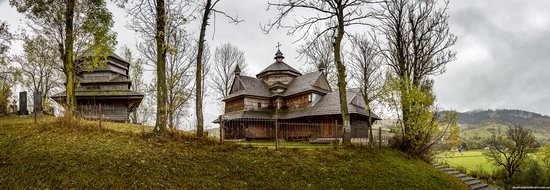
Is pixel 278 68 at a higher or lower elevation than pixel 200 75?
higher

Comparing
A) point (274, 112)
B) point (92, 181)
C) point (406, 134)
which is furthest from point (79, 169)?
point (274, 112)

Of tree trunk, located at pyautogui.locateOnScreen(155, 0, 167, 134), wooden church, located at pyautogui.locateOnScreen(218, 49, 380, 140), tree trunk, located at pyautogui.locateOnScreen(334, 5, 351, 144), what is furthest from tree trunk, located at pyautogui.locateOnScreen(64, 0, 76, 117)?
tree trunk, located at pyautogui.locateOnScreen(334, 5, 351, 144)

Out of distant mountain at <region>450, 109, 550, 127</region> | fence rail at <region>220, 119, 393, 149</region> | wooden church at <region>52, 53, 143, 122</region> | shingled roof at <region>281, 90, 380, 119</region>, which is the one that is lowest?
distant mountain at <region>450, 109, 550, 127</region>

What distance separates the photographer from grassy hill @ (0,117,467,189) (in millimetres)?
8992

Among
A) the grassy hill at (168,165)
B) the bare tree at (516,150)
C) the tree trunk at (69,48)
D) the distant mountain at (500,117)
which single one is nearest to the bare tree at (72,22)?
the tree trunk at (69,48)

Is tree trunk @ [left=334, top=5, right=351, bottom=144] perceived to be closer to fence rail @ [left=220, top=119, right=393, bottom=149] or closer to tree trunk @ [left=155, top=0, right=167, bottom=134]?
fence rail @ [left=220, top=119, right=393, bottom=149]

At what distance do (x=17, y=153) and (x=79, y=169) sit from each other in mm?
3093

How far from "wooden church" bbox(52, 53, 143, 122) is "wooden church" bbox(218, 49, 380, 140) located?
8.49m

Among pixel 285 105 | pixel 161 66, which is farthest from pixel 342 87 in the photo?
pixel 285 105

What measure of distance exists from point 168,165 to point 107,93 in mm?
20604

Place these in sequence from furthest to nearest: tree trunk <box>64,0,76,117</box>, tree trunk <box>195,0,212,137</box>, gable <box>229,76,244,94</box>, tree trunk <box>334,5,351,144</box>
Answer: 1. gable <box>229,76,244,94</box>
2. tree trunk <box>64,0,76,117</box>
3. tree trunk <box>334,5,351,144</box>
4. tree trunk <box>195,0,212,137</box>

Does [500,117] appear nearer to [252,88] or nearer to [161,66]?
[252,88]

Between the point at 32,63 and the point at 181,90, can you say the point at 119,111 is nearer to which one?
the point at 181,90

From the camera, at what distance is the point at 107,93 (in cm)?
2750
